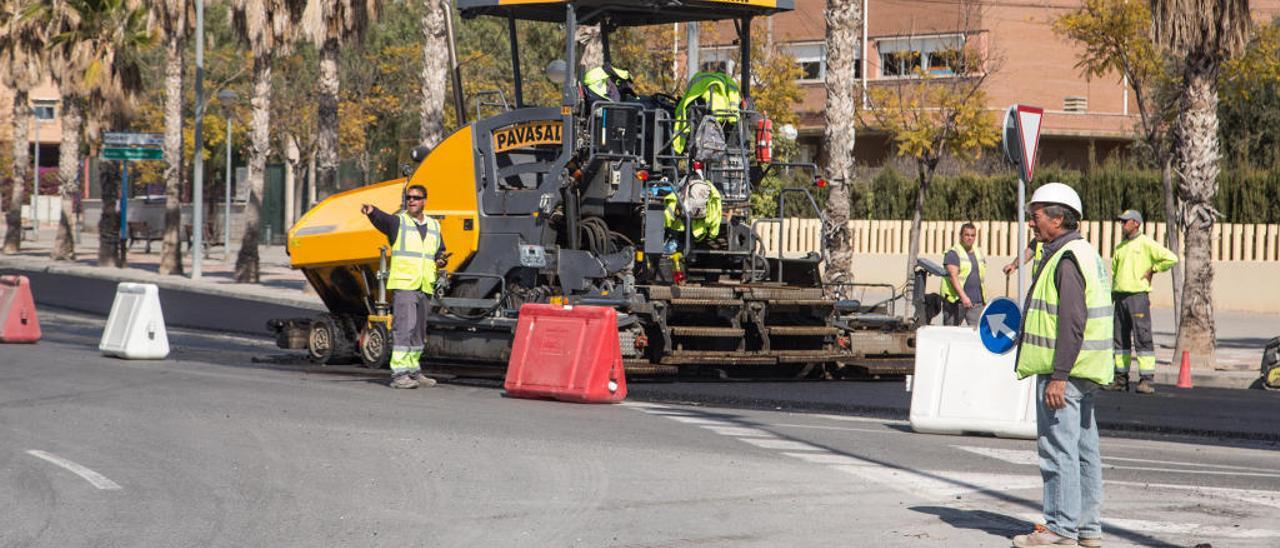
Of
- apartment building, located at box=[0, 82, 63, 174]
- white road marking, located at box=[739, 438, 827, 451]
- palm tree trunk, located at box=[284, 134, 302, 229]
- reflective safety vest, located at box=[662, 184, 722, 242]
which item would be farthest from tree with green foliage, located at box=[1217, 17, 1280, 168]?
apartment building, located at box=[0, 82, 63, 174]

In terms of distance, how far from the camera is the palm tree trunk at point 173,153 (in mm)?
37625

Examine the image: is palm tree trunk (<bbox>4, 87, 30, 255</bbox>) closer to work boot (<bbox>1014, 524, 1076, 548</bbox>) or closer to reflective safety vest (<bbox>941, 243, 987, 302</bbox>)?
reflective safety vest (<bbox>941, 243, 987, 302</bbox>)

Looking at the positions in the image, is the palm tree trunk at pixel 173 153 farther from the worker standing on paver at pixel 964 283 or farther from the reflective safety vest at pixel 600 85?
the reflective safety vest at pixel 600 85

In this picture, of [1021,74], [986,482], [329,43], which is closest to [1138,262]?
[986,482]

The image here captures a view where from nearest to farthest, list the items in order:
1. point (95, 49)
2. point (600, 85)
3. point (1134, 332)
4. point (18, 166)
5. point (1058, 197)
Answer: point (1058, 197), point (600, 85), point (1134, 332), point (95, 49), point (18, 166)

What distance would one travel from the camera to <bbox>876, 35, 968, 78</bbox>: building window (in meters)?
33.1

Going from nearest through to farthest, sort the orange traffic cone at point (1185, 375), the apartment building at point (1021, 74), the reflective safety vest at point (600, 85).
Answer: the reflective safety vest at point (600, 85) < the orange traffic cone at point (1185, 375) < the apartment building at point (1021, 74)

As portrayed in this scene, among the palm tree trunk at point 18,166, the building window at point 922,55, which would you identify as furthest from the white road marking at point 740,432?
the palm tree trunk at point 18,166

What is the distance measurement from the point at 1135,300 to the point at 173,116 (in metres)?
26.6

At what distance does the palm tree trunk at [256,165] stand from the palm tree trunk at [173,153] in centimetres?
300

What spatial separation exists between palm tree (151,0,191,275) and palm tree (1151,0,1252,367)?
23426mm

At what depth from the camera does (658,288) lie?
14805 mm

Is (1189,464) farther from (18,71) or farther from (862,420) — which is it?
(18,71)

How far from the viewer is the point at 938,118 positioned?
31906 mm
